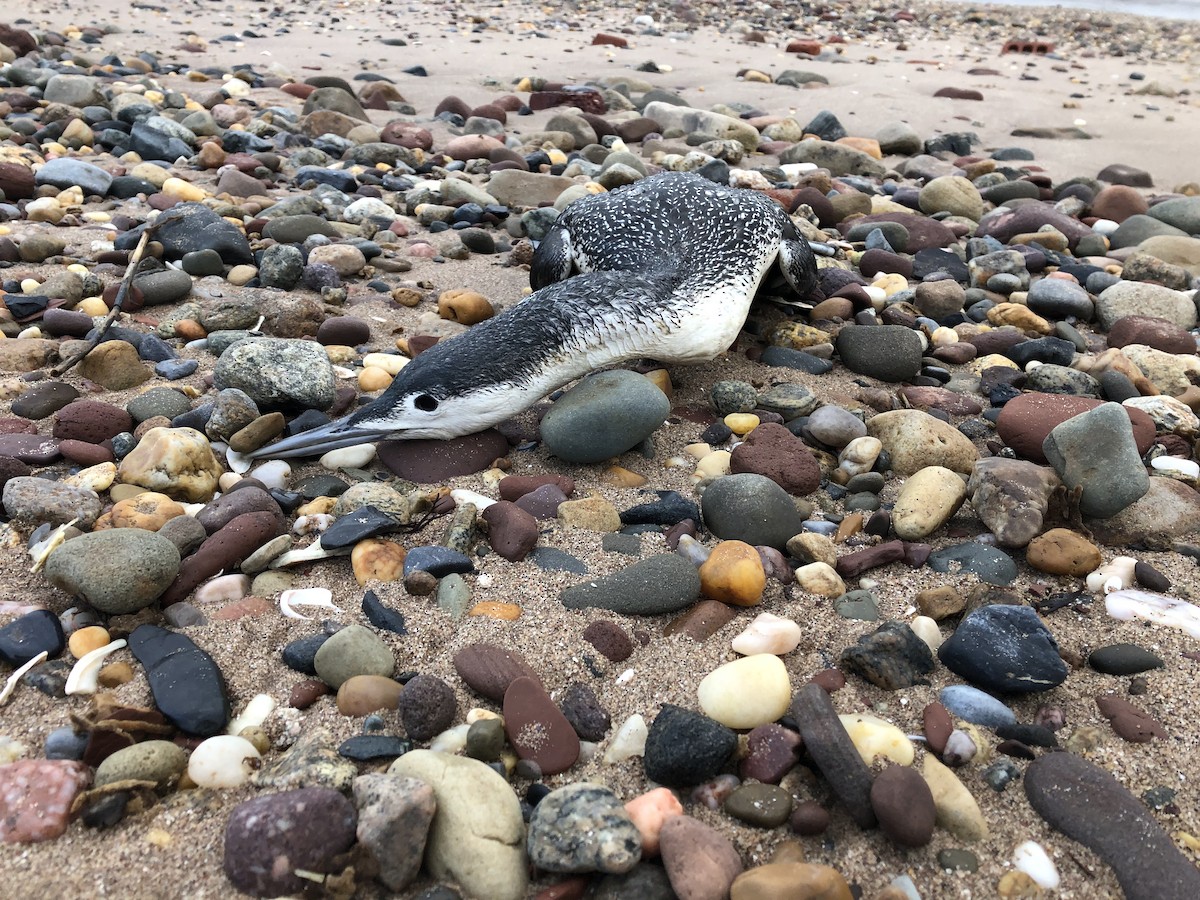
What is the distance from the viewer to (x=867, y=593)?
Result: 102 inches

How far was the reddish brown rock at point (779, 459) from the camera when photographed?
316cm

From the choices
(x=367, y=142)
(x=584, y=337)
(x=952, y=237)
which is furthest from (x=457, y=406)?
(x=367, y=142)

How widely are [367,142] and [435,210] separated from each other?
82.6 inches

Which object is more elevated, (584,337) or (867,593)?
(584,337)

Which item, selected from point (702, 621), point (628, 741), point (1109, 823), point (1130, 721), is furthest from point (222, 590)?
point (1130, 721)

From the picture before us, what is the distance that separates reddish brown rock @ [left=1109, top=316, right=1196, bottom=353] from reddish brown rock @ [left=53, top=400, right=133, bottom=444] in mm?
4551

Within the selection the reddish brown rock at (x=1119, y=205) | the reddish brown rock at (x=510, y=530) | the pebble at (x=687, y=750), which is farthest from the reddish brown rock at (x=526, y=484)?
the reddish brown rock at (x=1119, y=205)

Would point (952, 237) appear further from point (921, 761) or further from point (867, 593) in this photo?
point (921, 761)

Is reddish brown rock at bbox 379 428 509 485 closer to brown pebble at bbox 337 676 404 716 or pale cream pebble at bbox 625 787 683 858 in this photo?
brown pebble at bbox 337 676 404 716

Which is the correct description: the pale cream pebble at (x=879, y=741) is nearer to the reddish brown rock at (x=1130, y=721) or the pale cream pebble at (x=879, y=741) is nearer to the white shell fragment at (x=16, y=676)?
the reddish brown rock at (x=1130, y=721)

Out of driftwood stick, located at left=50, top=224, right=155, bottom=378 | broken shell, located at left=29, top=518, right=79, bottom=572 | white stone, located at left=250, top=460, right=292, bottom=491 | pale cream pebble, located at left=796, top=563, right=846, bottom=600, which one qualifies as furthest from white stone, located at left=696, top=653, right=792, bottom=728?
driftwood stick, located at left=50, top=224, right=155, bottom=378

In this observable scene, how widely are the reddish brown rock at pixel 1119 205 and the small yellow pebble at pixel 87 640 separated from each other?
6735mm

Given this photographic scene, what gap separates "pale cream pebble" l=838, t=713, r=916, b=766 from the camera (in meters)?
2.00

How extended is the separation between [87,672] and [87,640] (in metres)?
0.12
